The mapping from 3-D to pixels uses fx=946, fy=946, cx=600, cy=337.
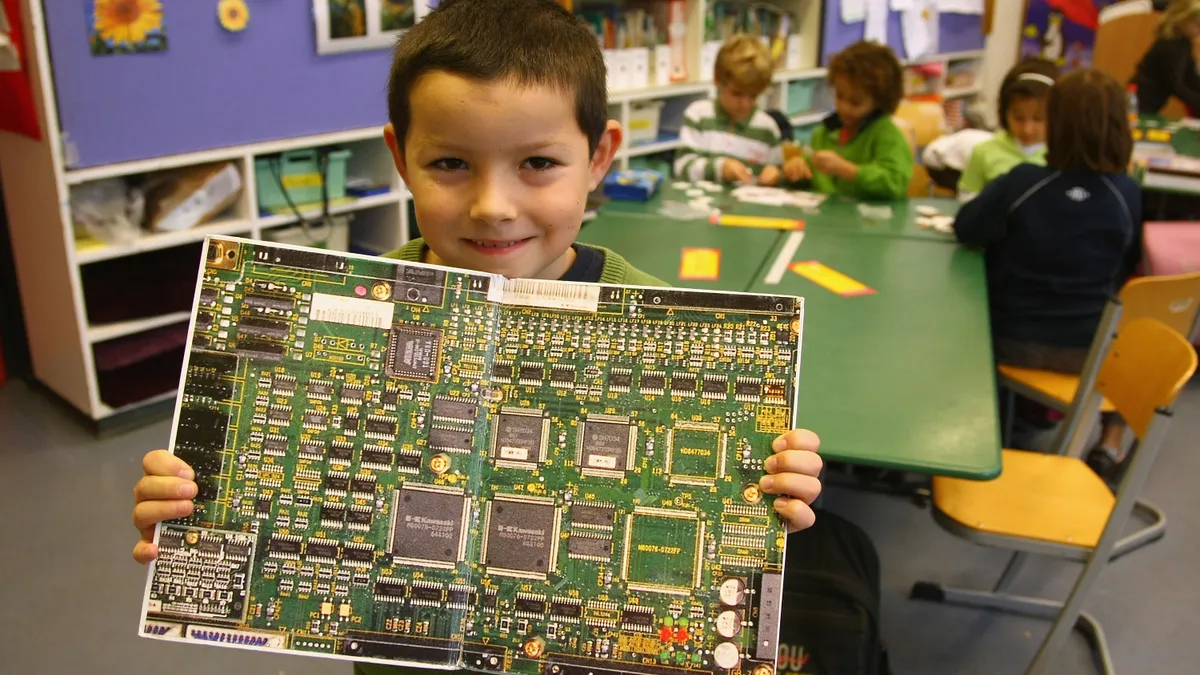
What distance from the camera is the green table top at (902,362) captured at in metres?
1.84

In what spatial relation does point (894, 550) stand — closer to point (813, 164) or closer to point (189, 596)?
point (813, 164)

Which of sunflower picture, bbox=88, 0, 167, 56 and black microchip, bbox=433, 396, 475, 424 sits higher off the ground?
sunflower picture, bbox=88, 0, 167, 56

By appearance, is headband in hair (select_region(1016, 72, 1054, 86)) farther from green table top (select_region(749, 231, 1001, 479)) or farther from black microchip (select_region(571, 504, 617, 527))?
black microchip (select_region(571, 504, 617, 527))

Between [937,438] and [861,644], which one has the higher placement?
[937,438]

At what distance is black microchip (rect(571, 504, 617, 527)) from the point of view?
39.5 inches

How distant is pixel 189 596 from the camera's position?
0.97 meters

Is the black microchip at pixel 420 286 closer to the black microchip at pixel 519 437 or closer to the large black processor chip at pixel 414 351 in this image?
the large black processor chip at pixel 414 351

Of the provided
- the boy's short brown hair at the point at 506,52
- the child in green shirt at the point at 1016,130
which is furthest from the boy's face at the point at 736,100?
the boy's short brown hair at the point at 506,52

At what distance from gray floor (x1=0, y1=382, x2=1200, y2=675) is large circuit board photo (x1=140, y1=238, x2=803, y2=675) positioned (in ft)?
4.99

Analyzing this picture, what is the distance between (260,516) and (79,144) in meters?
2.63

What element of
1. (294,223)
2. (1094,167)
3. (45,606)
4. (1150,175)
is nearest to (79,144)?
(294,223)

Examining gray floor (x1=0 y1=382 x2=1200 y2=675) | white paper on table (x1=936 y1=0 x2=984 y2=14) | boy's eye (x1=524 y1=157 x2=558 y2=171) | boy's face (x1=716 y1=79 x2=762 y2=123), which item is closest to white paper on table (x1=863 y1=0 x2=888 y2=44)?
white paper on table (x1=936 y1=0 x2=984 y2=14)

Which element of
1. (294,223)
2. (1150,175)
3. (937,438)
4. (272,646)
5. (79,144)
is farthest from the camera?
(1150,175)

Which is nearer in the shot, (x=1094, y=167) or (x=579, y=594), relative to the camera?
(x=579, y=594)
